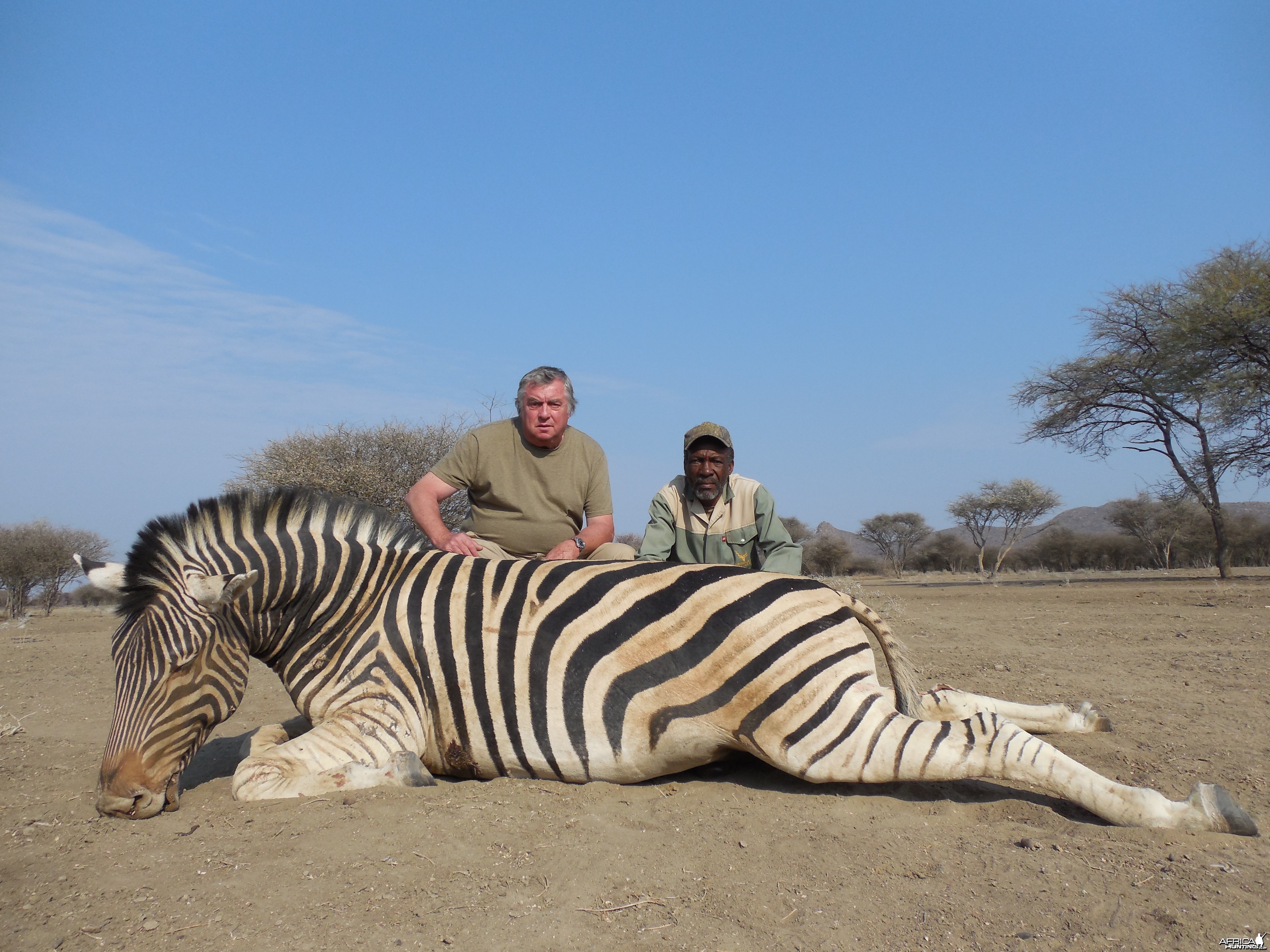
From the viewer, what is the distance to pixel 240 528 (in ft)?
10.4

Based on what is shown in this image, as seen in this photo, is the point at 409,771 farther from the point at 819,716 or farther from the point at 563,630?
the point at 819,716

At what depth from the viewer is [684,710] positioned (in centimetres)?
283

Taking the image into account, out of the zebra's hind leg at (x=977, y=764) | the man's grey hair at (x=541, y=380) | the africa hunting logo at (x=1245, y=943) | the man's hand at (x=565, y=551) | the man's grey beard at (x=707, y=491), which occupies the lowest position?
the africa hunting logo at (x=1245, y=943)

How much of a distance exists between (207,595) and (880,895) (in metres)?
2.36

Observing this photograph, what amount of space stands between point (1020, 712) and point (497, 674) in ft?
7.50

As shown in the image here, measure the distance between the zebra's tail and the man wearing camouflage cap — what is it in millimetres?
1658

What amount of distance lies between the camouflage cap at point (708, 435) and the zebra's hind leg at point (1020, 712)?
6.13ft

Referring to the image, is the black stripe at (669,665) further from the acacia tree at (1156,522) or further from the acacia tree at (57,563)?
the acacia tree at (1156,522)

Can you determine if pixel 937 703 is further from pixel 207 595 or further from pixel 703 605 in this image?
pixel 207 595

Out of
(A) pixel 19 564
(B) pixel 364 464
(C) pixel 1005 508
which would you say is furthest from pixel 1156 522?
(A) pixel 19 564

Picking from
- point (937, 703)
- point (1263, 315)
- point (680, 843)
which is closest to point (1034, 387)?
point (1263, 315)

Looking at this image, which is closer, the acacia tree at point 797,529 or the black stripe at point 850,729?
the black stripe at point 850,729

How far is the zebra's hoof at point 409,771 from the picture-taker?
2.88 metres

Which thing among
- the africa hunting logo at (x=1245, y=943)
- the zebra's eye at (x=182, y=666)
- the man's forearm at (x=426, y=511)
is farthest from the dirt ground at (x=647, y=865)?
the man's forearm at (x=426, y=511)
